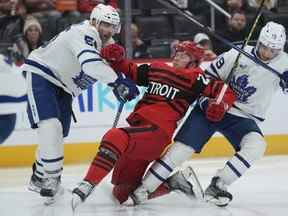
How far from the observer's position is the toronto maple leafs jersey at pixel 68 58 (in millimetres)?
3445

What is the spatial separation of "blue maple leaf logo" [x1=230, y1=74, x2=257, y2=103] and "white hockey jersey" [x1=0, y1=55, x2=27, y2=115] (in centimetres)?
159

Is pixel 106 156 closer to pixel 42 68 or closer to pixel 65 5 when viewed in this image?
pixel 42 68

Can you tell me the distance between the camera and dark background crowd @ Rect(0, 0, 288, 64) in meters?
5.14

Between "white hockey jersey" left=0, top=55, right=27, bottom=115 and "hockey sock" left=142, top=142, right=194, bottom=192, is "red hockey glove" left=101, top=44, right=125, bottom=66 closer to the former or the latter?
"hockey sock" left=142, top=142, right=194, bottom=192

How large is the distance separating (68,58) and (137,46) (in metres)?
1.79

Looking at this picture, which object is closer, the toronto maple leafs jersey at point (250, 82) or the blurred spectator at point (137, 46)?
the toronto maple leafs jersey at point (250, 82)

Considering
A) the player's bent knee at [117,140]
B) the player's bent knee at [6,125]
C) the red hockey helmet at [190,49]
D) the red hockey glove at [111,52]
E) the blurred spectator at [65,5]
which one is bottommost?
the player's bent knee at [6,125]

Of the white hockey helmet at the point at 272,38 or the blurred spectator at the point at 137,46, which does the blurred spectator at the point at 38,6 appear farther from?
the white hockey helmet at the point at 272,38

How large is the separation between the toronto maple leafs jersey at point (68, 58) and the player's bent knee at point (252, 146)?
0.76 m

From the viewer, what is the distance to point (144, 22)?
5.56 m

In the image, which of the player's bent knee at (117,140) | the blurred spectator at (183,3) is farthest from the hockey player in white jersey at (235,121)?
the blurred spectator at (183,3)

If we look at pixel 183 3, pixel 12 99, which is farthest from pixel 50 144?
pixel 183 3

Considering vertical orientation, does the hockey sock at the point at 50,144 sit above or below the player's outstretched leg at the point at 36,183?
above

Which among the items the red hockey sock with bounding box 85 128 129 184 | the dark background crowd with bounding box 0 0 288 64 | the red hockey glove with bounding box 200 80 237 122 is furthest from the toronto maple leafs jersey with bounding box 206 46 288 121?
the dark background crowd with bounding box 0 0 288 64
